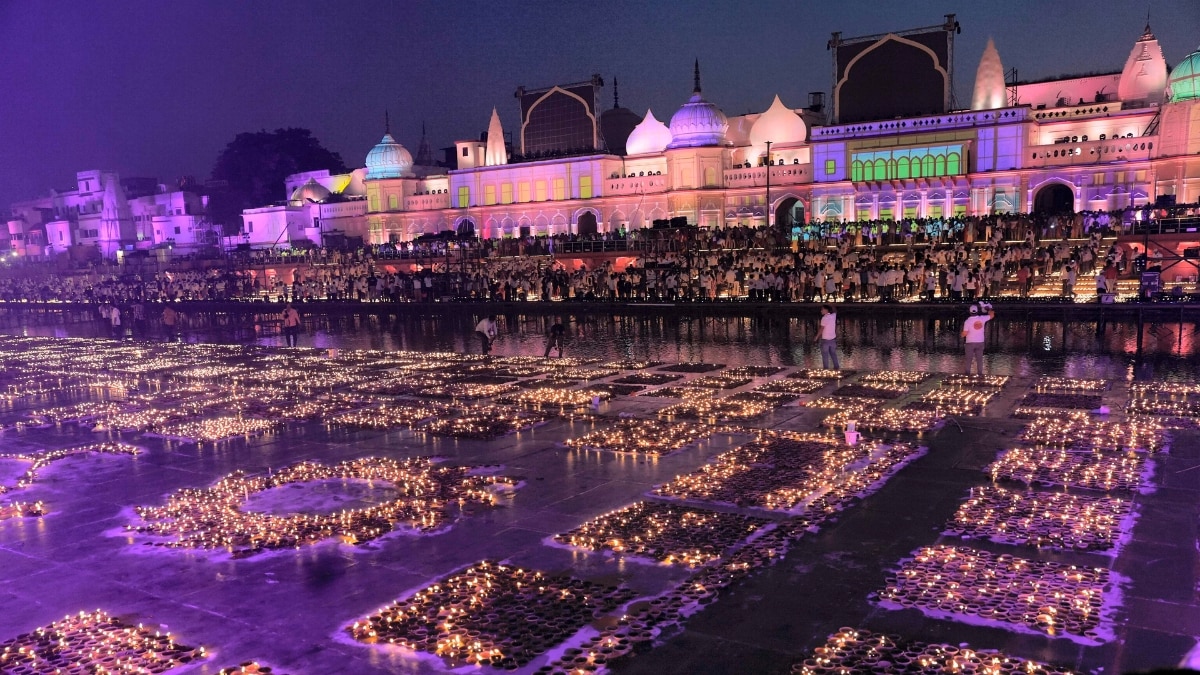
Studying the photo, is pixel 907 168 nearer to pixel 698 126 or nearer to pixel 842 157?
pixel 842 157

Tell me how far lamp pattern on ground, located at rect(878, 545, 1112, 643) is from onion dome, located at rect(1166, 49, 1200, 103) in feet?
130

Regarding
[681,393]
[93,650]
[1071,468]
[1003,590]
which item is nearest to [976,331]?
[681,393]

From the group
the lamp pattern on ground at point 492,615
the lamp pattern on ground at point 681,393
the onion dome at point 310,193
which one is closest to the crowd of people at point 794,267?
the lamp pattern on ground at point 681,393

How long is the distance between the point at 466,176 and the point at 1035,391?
51.3 meters

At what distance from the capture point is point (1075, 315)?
2281cm

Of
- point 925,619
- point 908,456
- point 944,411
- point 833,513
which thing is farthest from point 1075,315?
point 925,619

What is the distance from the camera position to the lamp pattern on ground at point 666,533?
22.4 ft

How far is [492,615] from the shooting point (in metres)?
5.81

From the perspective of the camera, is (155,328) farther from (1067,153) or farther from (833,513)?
(1067,153)

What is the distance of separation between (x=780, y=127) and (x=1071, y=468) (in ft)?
142

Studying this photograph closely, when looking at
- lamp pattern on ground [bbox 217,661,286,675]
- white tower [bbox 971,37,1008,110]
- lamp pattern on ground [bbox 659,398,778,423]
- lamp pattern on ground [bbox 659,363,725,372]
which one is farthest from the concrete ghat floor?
white tower [bbox 971,37,1008,110]

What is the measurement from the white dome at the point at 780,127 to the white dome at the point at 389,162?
90.2 feet

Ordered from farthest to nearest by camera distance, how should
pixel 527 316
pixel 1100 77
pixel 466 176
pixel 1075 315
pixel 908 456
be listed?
pixel 466 176 < pixel 1100 77 < pixel 527 316 < pixel 1075 315 < pixel 908 456

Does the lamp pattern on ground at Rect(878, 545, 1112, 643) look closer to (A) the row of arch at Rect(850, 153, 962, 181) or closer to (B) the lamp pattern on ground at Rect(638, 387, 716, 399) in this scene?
(B) the lamp pattern on ground at Rect(638, 387, 716, 399)
